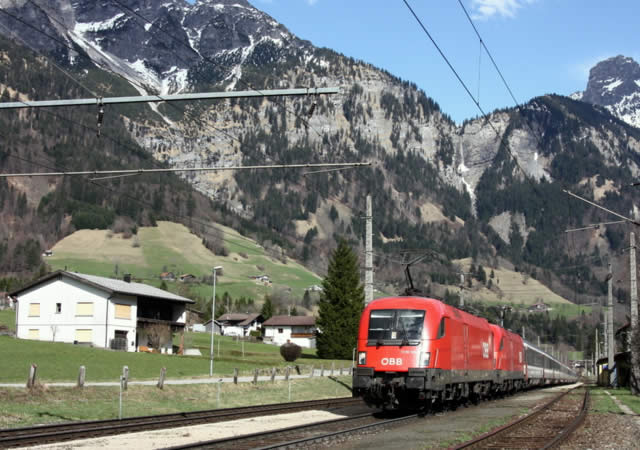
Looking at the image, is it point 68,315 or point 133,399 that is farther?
point 68,315

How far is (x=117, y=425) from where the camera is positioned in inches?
932

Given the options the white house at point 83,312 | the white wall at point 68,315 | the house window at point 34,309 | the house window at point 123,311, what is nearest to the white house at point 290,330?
the white house at point 83,312

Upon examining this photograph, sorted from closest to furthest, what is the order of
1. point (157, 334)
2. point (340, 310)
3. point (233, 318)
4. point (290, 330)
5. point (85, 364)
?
1. point (85, 364)
2. point (340, 310)
3. point (157, 334)
4. point (290, 330)
5. point (233, 318)

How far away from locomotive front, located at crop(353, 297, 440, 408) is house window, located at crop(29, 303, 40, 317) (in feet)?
219

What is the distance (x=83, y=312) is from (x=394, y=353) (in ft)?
209

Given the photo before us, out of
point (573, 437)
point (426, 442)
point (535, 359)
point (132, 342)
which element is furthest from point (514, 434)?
point (132, 342)

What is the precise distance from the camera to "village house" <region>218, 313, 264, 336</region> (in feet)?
598

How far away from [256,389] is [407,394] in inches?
603

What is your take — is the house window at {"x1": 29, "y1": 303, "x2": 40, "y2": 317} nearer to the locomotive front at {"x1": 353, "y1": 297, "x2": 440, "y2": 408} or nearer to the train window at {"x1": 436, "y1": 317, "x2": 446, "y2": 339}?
the locomotive front at {"x1": 353, "y1": 297, "x2": 440, "y2": 408}

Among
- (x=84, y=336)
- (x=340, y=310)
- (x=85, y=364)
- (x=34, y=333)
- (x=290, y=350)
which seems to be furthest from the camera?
(x=34, y=333)

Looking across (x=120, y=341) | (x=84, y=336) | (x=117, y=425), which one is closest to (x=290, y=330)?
(x=84, y=336)

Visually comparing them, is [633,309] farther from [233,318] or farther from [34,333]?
[233,318]

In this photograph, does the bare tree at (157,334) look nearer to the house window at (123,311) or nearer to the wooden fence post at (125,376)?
the house window at (123,311)

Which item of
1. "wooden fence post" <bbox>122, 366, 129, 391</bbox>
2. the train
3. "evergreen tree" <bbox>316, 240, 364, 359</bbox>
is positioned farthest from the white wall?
the train
